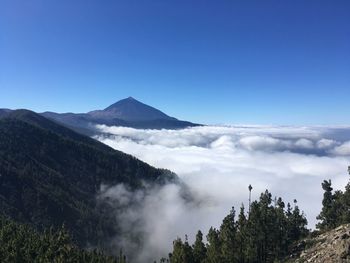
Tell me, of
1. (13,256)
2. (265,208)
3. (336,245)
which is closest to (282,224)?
(265,208)

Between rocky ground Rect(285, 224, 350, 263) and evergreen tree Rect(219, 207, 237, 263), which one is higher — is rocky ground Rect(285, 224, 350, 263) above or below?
above

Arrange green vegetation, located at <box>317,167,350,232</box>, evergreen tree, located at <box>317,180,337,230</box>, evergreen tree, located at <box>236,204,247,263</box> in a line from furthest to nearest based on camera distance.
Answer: evergreen tree, located at <box>317,180,337,230</box>
green vegetation, located at <box>317,167,350,232</box>
evergreen tree, located at <box>236,204,247,263</box>

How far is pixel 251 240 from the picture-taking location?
11456cm

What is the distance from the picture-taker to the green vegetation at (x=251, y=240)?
110250mm

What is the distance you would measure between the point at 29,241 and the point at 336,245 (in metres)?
104

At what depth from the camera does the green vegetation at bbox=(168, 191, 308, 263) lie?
110 meters

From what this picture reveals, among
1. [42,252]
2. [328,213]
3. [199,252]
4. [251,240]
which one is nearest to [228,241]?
[251,240]

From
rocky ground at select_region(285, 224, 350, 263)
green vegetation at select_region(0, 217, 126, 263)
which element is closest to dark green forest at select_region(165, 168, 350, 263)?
rocky ground at select_region(285, 224, 350, 263)

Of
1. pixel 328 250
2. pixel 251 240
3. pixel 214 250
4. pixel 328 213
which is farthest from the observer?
pixel 328 213

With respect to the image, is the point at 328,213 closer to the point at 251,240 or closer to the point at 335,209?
the point at 335,209

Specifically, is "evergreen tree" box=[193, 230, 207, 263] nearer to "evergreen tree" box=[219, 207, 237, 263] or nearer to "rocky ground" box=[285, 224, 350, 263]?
"evergreen tree" box=[219, 207, 237, 263]

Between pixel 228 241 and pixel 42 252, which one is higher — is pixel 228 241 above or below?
above

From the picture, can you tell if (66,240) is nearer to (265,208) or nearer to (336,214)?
(265,208)

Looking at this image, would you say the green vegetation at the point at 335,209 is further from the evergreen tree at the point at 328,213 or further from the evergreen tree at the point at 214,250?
the evergreen tree at the point at 214,250
